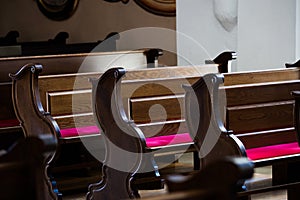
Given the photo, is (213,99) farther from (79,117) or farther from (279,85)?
(79,117)

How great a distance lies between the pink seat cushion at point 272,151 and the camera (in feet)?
12.5

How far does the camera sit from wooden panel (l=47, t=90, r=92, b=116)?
4.59 metres

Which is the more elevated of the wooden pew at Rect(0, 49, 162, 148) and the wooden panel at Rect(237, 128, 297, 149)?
the wooden pew at Rect(0, 49, 162, 148)

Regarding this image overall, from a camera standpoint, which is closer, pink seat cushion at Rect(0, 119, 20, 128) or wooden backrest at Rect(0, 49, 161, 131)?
pink seat cushion at Rect(0, 119, 20, 128)

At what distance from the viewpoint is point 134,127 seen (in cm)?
392

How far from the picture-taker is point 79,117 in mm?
4656

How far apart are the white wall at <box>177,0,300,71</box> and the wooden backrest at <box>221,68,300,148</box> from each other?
306cm

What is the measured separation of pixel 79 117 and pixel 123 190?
0.80 meters

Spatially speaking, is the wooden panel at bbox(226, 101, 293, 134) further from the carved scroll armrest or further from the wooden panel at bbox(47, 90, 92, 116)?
the wooden panel at bbox(47, 90, 92, 116)

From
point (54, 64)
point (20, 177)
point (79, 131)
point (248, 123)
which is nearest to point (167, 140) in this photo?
point (248, 123)

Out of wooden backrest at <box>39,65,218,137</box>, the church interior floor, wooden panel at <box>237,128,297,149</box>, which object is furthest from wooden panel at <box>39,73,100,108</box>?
wooden panel at <box>237,128,297,149</box>

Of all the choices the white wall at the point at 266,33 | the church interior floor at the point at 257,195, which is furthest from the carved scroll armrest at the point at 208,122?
the white wall at the point at 266,33

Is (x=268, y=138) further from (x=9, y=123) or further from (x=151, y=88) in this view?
(x=9, y=123)

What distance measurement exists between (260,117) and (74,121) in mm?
1365
